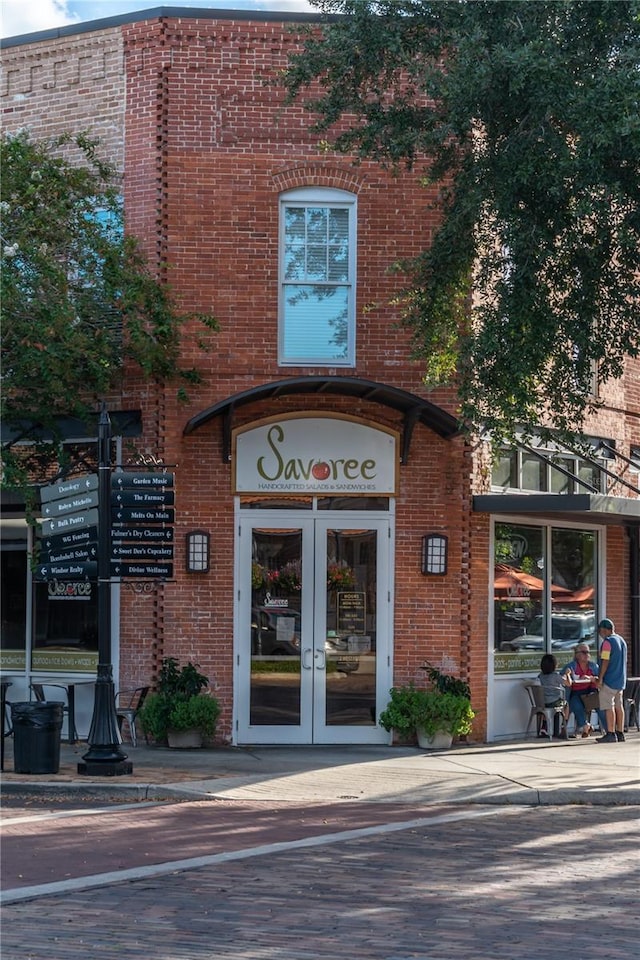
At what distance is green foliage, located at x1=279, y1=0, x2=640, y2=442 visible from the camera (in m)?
13.4

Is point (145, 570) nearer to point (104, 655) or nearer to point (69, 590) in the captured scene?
point (104, 655)

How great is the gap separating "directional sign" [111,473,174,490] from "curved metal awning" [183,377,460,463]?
7.88ft

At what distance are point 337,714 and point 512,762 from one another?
8.61 ft

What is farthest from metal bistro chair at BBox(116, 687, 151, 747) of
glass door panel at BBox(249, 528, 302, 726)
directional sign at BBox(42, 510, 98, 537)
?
directional sign at BBox(42, 510, 98, 537)

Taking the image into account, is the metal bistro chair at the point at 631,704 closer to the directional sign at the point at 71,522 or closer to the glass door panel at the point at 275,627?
the glass door panel at the point at 275,627

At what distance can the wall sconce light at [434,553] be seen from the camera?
57.2ft

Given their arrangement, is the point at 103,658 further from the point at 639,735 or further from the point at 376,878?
the point at 639,735

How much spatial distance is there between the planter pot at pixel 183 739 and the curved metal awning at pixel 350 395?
357 cm

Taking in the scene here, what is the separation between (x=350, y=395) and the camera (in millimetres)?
17375

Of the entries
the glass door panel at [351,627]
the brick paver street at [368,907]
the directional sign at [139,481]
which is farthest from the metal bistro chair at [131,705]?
the brick paver street at [368,907]

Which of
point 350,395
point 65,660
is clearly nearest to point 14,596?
point 65,660

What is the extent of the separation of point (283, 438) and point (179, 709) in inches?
148

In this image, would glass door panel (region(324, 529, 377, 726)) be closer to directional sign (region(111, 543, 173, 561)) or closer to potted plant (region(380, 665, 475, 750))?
potted plant (region(380, 665, 475, 750))

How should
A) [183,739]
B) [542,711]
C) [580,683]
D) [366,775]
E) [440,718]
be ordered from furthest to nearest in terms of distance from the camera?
1. [580,683]
2. [542,711]
3. [440,718]
4. [183,739]
5. [366,775]
